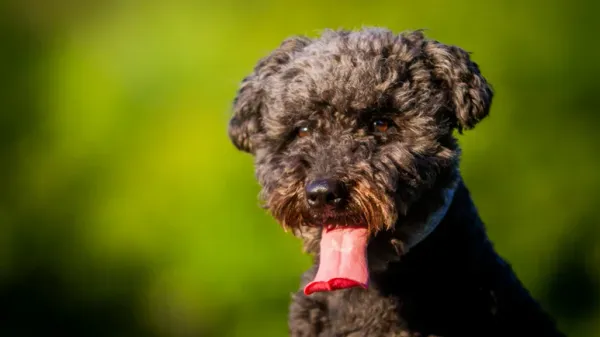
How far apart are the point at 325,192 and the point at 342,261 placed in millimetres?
333

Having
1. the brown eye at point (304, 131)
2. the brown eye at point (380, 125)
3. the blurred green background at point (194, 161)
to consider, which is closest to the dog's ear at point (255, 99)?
the brown eye at point (304, 131)

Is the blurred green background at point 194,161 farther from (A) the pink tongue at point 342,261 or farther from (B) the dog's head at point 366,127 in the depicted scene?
(A) the pink tongue at point 342,261

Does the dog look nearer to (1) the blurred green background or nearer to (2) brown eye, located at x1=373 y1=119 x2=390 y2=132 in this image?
(2) brown eye, located at x1=373 y1=119 x2=390 y2=132

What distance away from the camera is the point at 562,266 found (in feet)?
32.9

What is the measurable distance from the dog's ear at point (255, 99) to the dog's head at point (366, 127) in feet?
0.70

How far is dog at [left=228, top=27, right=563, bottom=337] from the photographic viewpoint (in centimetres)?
479

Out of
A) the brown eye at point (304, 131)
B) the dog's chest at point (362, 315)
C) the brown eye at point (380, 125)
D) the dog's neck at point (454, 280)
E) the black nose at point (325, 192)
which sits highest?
the brown eye at point (380, 125)

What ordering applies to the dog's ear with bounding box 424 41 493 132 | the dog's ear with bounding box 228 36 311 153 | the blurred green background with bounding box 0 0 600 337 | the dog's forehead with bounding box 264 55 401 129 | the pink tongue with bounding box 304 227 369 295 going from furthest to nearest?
the blurred green background with bounding box 0 0 600 337 → the dog's ear with bounding box 228 36 311 153 → the dog's ear with bounding box 424 41 493 132 → the dog's forehead with bounding box 264 55 401 129 → the pink tongue with bounding box 304 227 369 295

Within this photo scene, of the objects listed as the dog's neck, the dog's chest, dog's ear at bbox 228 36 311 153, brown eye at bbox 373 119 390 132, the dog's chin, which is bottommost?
the dog's chest

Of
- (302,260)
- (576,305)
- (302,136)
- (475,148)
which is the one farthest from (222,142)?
(302,136)

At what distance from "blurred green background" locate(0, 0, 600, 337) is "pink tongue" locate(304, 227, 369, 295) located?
4724mm

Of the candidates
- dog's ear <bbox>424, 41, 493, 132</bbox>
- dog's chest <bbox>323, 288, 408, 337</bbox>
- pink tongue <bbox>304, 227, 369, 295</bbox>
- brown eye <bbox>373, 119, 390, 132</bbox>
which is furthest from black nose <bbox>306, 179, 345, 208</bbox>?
dog's ear <bbox>424, 41, 493, 132</bbox>

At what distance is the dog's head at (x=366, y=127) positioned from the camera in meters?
4.77

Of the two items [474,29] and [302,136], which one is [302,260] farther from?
[302,136]
